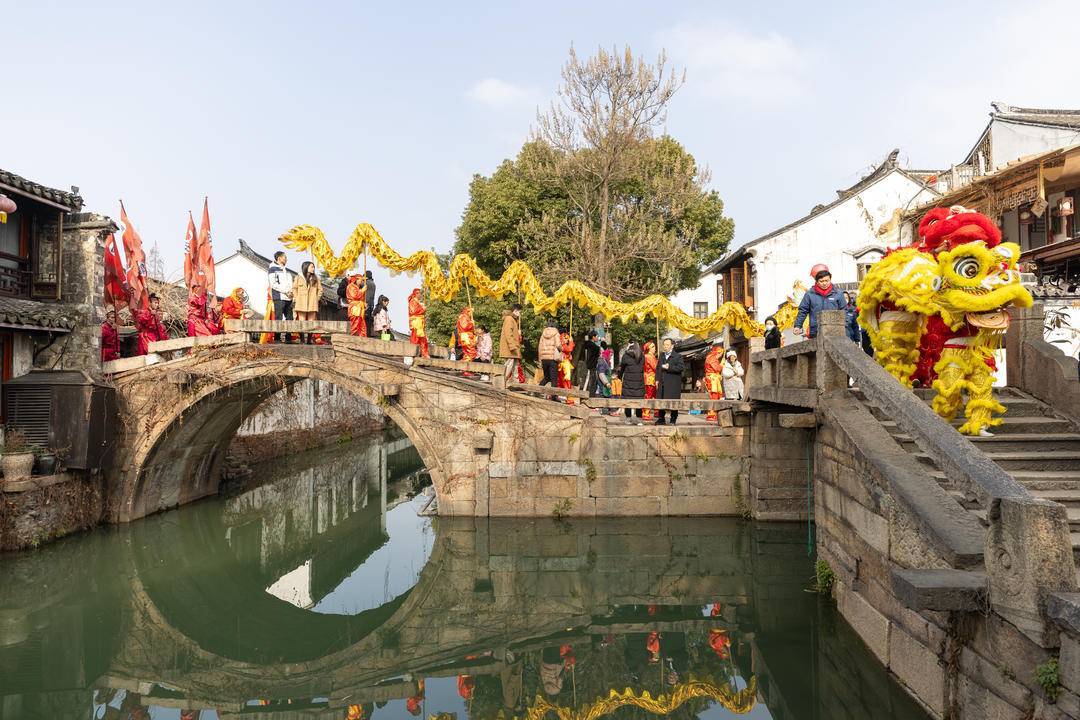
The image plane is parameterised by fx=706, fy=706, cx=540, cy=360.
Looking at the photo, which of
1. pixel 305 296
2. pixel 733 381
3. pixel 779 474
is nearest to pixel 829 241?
pixel 733 381

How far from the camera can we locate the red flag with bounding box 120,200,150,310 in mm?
14008

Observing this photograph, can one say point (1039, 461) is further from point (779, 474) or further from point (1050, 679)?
point (779, 474)

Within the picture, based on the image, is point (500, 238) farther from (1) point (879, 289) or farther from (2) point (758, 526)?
(1) point (879, 289)

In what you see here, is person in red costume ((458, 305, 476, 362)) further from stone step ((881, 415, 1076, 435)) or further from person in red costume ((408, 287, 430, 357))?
→ stone step ((881, 415, 1076, 435))

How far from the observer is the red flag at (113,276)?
44.5ft

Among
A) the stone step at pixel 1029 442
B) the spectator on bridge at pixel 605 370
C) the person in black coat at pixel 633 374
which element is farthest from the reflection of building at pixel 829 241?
the stone step at pixel 1029 442

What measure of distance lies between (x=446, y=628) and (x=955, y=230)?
6.87 meters

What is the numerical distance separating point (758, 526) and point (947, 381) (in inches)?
230

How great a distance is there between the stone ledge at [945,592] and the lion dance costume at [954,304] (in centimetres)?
264

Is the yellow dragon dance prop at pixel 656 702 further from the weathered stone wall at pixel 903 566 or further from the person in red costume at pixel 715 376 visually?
the person in red costume at pixel 715 376

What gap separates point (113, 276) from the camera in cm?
1370

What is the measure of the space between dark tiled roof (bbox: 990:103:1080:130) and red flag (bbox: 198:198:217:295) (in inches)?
824

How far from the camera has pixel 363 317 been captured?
42.6 feet

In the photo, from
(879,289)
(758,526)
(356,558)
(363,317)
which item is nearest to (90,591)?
(356,558)
